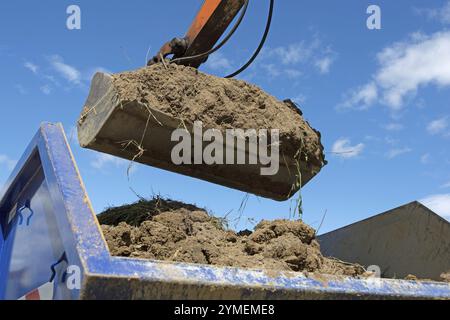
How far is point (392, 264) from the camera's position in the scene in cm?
320

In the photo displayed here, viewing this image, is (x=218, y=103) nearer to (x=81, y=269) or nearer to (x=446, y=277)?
(x=446, y=277)

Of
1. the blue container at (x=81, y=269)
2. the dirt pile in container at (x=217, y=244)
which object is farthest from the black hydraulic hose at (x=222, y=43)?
the blue container at (x=81, y=269)

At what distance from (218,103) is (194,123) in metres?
0.23

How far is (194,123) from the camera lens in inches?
120

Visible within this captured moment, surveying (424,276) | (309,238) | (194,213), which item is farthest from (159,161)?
(424,276)

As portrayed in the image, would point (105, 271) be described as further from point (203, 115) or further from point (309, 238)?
point (203, 115)

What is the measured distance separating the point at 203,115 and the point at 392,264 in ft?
4.78

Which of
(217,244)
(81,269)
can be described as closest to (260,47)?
(217,244)

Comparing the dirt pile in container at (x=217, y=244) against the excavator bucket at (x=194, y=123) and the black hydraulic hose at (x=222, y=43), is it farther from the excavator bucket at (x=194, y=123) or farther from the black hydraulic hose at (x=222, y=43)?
the black hydraulic hose at (x=222, y=43)

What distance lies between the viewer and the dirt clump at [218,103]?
9.84 feet

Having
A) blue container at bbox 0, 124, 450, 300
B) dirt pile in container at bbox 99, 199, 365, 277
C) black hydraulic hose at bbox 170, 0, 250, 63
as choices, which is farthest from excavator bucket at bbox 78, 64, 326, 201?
blue container at bbox 0, 124, 450, 300

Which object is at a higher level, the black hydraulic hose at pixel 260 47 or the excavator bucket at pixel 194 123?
the black hydraulic hose at pixel 260 47

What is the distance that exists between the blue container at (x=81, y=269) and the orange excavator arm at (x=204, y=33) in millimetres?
1480

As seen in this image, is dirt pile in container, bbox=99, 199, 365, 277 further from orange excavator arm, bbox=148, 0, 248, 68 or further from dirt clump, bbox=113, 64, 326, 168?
orange excavator arm, bbox=148, 0, 248, 68
